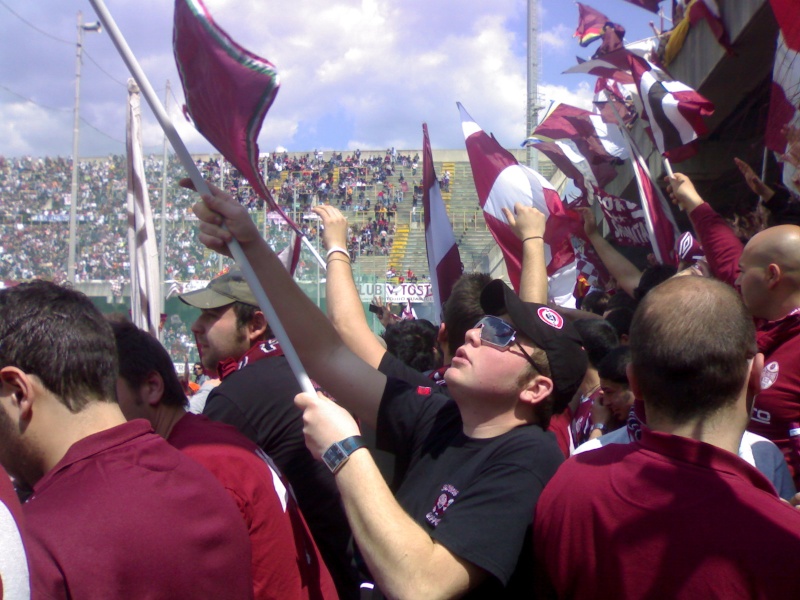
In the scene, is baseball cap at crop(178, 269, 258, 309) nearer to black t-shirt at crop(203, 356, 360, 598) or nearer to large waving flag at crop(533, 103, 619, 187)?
black t-shirt at crop(203, 356, 360, 598)

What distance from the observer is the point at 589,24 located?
36.7 ft

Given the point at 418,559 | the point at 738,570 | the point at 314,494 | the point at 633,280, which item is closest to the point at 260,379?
Result: the point at 314,494

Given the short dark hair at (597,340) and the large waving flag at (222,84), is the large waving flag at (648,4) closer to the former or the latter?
the short dark hair at (597,340)

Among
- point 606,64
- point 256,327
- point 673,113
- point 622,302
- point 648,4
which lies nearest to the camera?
point 256,327

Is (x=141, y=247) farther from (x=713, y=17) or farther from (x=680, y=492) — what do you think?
(x=713, y=17)

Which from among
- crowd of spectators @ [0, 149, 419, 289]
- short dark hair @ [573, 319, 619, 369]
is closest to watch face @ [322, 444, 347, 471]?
short dark hair @ [573, 319, 619, 369]

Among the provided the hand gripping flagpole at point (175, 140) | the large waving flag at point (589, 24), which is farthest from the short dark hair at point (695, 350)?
the large waving flag at point (589, 24)

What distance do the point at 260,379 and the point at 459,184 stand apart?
3613cm

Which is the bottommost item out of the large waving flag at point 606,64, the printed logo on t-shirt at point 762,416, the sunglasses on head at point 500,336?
the printed logo on t-shirt at point 762,416

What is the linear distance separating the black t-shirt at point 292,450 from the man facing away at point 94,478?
0.92 m

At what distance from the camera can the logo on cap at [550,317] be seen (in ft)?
7.29

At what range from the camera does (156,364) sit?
238 cm

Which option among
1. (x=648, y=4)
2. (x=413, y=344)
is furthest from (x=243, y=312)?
(x=648, y=4)

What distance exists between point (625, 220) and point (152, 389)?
580 centimetres
